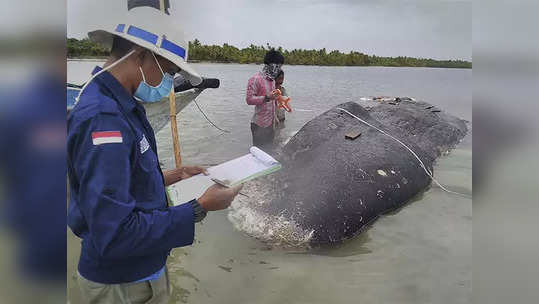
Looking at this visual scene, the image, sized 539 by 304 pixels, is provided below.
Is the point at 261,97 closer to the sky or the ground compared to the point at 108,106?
closer to the sky

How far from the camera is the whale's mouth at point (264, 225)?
12.5 ft

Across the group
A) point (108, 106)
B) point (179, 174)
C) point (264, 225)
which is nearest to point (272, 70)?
point (264, 225)

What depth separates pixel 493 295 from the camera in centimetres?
119

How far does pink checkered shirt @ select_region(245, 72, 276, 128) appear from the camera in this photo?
5.91 metres

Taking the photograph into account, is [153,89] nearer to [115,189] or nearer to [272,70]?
[115,189]

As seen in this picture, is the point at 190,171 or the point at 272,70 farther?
the point at 272,70

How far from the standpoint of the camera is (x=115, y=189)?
129cm

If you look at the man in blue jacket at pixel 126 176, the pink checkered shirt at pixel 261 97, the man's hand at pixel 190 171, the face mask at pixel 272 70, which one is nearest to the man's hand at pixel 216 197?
the man in blue jacket at pixel 126 176

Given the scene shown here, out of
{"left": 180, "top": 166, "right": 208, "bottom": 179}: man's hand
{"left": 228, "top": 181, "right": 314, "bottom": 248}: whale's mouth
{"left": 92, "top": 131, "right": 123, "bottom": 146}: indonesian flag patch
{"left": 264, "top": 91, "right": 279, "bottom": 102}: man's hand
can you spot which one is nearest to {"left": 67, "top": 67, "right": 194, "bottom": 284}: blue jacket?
{"left": 92, "top": 131, "right": 123, "bottom": 146}: indonesian flag patch

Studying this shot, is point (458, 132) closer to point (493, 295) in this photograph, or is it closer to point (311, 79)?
point (493, 295)

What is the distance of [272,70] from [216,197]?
460 centimetres

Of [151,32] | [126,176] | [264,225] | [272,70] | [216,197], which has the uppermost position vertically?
[272,70]

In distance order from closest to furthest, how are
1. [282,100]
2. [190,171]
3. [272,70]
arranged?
[190,171] < [272,70] < [282,100]

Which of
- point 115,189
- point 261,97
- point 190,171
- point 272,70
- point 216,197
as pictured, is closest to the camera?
point 115,189
